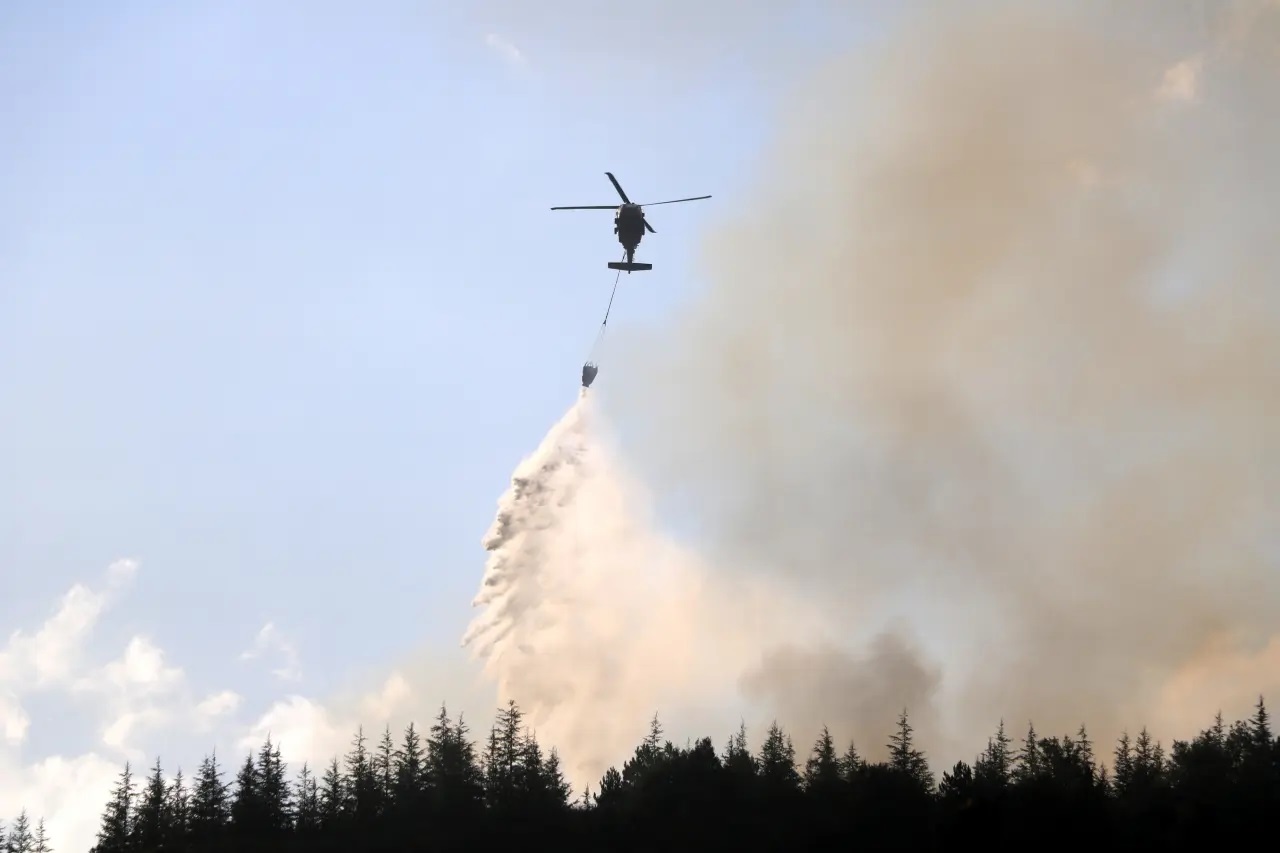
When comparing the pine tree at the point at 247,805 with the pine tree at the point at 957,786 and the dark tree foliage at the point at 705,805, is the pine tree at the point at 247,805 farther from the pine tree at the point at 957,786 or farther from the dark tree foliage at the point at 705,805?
the pine tree at the point at 957,786

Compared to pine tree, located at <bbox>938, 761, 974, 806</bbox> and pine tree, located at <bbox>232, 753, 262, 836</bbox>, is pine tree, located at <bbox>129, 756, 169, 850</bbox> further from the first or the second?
pine tree, located at <bbox>938, 761, 974, 806</bbox>

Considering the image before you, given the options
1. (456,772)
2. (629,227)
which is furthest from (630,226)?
(456,772)

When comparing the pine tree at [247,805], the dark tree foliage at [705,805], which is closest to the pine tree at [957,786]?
the dark tree foliage at [705,805]

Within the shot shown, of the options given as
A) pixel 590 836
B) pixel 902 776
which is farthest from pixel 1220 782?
pixel 590 836

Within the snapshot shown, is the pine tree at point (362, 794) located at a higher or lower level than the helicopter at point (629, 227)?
lower

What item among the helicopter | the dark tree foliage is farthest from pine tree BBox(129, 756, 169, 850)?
the helicopter

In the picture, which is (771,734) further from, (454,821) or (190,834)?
(190,834)

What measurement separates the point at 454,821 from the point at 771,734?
107ft

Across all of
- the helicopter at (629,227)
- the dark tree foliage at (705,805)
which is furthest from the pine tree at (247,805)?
Answer: the helicopter at (629,227)

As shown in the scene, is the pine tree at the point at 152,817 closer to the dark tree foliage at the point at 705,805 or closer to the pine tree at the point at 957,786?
the dark tree foliage at the point at 705,805

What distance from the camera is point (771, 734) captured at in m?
134

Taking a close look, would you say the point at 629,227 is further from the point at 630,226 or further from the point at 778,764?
the point at 778,764

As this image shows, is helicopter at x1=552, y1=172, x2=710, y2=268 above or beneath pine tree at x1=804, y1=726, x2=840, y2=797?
above

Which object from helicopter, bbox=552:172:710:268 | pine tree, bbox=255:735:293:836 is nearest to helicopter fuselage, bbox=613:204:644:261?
helicopter, bbox=552:172:710:268
